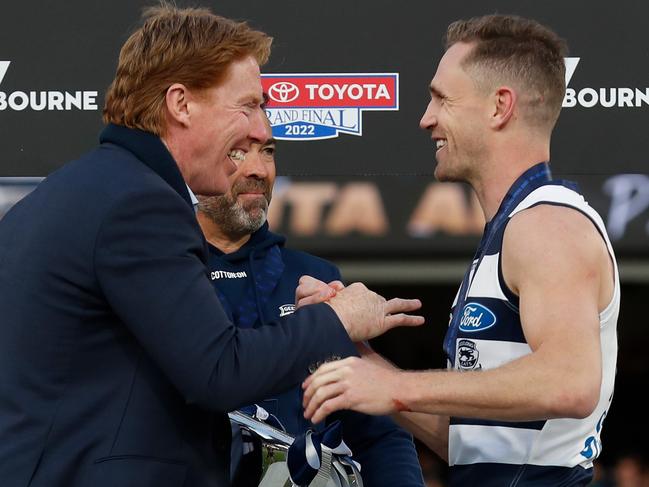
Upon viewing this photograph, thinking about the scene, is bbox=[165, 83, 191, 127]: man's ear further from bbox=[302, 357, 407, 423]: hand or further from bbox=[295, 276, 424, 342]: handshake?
bbox=[302, 357, 407, 423]: hand

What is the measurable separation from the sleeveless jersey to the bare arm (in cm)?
6

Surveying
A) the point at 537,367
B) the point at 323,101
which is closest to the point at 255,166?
the point at 323,101

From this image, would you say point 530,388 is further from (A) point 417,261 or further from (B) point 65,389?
(A) point 417,261

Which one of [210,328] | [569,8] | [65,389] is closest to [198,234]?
[210,328]

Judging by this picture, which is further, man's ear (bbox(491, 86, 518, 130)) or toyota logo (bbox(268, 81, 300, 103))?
toyota logo (bbox(268, 81, 300, 103))

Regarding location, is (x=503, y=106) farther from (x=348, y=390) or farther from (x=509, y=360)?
(x=348, y=390)

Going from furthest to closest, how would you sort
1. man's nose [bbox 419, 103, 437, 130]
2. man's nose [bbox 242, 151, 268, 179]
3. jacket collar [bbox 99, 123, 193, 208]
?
man's nose [bbox 242, 151, 268, 179] < man's nose [bbox 419, 103, 437, 130] < jacket collar [bbox 99, 123, 193, 208]

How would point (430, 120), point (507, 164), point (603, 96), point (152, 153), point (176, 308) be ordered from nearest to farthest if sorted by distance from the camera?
point (176, 308) < point (152, 153) < point (507, 164) < point (430, 120) < point (603, 96)

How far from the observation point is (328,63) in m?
3.05

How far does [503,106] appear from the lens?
2426 mm

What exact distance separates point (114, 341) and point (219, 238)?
119 centimetres

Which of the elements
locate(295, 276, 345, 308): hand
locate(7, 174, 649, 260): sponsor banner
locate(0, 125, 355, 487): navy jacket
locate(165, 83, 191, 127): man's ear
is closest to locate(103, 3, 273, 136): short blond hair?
locate(165, 83, 191, 127): man's ear

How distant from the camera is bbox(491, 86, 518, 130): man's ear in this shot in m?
2.42

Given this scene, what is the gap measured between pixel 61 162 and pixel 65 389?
1.11 meters
